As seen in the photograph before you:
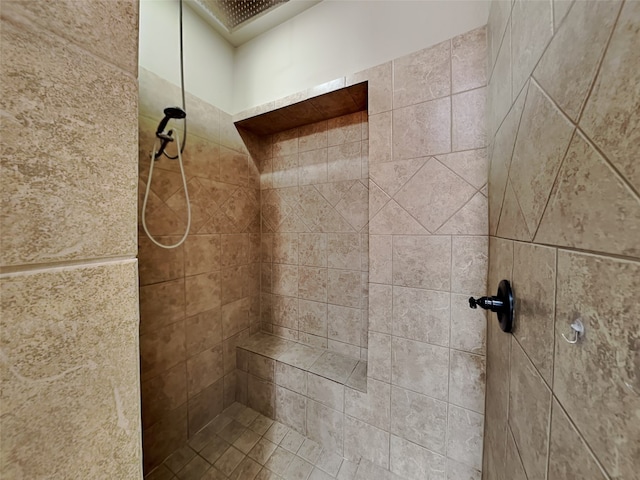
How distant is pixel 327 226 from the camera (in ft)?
4.62

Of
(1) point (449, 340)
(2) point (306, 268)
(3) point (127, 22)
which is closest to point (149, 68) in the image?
(3) point (127, 22)

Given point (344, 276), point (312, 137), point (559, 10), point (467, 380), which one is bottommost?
point (467, 380)

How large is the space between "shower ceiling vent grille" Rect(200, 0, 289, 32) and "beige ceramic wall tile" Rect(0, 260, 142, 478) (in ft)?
4.75

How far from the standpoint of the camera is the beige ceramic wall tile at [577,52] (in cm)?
24

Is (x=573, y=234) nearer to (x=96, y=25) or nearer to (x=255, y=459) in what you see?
(x=96, y=25)

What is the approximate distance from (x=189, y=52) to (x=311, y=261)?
1452 millimetres

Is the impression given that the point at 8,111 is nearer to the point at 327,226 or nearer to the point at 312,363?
the point at 327,226

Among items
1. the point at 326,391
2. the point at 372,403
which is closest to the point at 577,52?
the point at 372,403

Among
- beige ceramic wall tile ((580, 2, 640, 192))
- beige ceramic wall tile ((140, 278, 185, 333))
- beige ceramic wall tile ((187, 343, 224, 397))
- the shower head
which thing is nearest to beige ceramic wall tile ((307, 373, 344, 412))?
beige ceramic wall tile ((187, 343, 224, 397))

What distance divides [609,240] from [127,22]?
737mm

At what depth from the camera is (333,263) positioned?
1.39 metres

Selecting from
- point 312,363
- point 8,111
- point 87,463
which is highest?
point 8,111

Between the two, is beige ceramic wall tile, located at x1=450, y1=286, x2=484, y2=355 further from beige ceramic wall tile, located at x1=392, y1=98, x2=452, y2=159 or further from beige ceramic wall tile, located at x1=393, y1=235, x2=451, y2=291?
beige ceramic wall tile, located at x1=392, y1=98, x2=452, y2=159

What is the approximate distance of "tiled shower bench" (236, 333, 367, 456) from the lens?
44.8 inches
